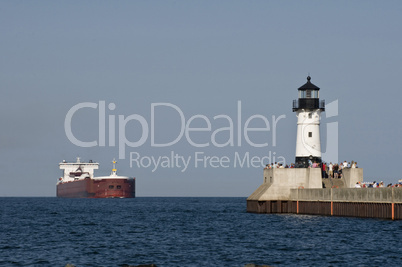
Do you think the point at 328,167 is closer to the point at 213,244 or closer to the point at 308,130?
the point at 308,130

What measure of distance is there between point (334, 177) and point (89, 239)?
1214 inches

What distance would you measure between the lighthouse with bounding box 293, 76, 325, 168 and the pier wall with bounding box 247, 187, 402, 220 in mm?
4676

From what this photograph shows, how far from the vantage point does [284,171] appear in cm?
7312

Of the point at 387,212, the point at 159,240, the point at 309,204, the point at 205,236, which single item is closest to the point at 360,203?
the point at 387,212

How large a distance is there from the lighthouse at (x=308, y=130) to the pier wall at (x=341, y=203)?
4676mm

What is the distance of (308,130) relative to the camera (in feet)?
248

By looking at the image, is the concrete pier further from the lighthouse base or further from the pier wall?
the lighthouse base

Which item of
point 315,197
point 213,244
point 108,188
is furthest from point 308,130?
point 108,188

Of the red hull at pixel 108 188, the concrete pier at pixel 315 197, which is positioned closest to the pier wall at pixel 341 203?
the concrete pier at pixel 315 197

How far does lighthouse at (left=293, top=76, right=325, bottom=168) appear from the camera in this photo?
2970 inches

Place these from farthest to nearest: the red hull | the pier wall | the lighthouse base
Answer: the red hull → the lighthouse base → the pier wall

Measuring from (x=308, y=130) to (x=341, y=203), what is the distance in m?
12.9

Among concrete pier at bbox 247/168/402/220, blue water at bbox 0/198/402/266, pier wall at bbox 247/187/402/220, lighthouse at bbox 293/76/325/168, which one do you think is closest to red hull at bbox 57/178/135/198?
pier wall at bbox 247/187/402/220

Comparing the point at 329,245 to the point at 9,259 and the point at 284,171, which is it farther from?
the point at 284,171
